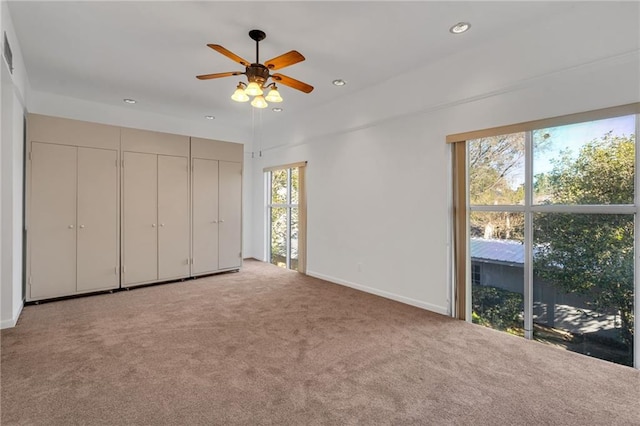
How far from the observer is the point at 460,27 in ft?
9.21

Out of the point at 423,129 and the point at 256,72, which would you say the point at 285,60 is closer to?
the point at 256,72

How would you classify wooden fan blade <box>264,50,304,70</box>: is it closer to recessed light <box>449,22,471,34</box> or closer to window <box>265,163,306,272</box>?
recessed light <box>449,22,471,34</box>

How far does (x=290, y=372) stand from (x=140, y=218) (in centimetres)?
349

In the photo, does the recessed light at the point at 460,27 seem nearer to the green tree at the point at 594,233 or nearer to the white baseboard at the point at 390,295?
the green tree at the point at 594,233

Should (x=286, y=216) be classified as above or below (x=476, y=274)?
above

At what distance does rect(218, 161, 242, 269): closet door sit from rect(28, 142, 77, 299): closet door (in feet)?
6.68

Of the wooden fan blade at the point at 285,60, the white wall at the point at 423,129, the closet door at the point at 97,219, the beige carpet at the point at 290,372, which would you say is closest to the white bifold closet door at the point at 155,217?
the closet door at the point at 97,219

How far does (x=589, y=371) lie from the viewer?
7.48 ft

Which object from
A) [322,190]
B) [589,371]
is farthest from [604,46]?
[322,190]

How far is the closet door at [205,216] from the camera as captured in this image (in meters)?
5.07

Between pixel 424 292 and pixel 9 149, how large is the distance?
4582 millimetres

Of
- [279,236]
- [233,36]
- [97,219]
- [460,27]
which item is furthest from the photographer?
[279,236]

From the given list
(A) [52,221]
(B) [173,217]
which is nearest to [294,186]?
(B) [173,217]

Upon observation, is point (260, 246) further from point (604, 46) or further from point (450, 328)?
point (604, 46)
